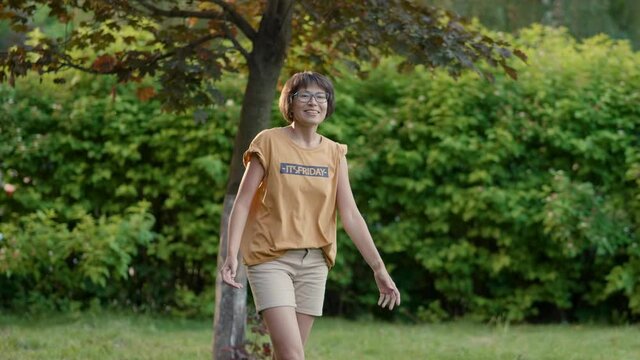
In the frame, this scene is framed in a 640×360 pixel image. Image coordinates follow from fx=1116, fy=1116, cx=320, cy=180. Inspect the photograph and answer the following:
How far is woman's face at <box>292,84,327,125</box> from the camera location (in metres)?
4.37

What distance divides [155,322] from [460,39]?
4.30 m

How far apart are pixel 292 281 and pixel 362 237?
357 millimetres

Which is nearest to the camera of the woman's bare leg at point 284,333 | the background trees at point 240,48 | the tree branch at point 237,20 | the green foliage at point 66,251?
the woman's bare leg at point 284,333

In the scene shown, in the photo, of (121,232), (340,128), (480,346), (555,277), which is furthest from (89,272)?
(555,277)

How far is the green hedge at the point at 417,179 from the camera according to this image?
950cm

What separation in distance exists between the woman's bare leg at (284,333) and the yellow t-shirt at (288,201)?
22 cm

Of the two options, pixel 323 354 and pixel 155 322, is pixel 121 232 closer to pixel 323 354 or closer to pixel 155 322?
pixel 155 322

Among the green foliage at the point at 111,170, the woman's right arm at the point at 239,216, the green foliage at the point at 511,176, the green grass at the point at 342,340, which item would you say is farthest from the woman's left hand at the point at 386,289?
the green foliage at the point at 111,170

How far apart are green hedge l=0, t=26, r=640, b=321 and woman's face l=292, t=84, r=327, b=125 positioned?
16.8ft

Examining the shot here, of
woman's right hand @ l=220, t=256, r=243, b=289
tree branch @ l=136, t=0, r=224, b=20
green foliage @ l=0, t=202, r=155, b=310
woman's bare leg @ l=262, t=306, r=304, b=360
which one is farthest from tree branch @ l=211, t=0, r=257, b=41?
green foliage @ l=0, t=202, r=155, b=310

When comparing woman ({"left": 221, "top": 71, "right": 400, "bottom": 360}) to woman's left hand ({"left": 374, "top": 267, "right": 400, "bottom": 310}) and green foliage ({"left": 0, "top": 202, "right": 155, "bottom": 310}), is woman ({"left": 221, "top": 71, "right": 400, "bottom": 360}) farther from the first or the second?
green foliage ({"left": 0, "top": 202, "right": 155, "bottom": 310})

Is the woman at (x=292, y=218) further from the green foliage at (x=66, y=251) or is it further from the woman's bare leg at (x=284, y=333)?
the green foliage at (x=66, y=251)

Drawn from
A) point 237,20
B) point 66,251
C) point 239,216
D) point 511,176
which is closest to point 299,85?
point 239,216

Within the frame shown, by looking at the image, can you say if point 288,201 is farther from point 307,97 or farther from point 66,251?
point 66,251
